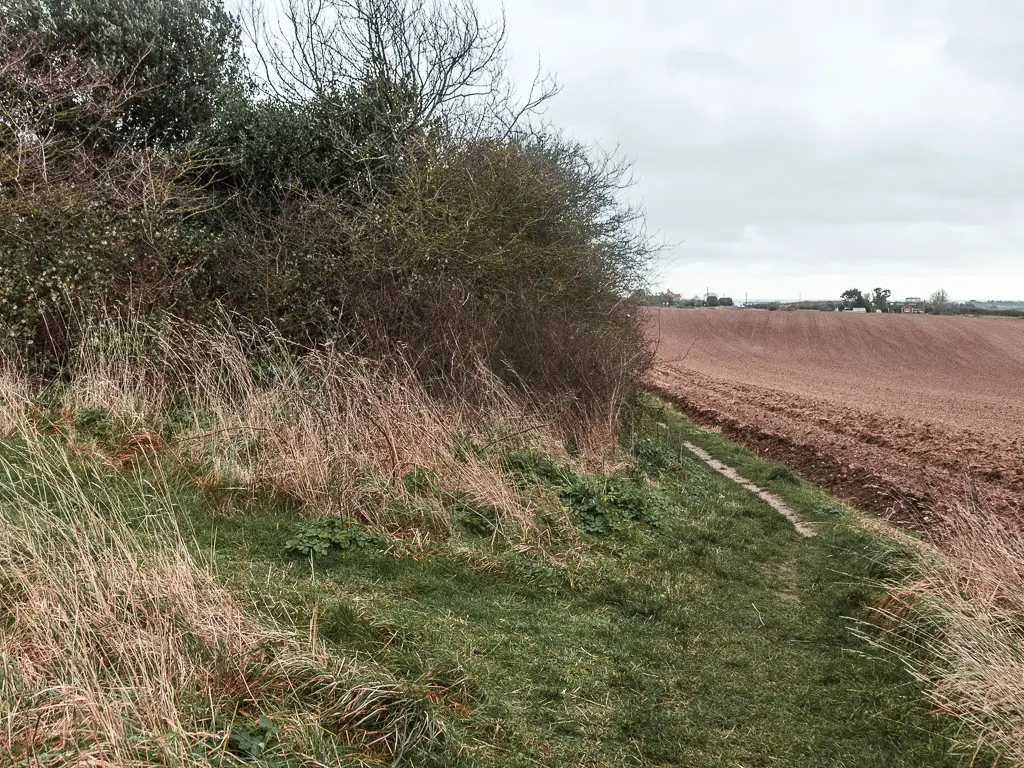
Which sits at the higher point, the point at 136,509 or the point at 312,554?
the point at 136,509

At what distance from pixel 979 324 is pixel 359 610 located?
6474cm

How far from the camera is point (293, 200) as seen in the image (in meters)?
13.1

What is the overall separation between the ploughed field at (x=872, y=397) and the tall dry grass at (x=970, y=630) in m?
1.28

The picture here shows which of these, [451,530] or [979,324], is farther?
[979,324]

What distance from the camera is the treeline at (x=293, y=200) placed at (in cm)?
955

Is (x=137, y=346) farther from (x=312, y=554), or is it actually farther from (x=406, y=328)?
(x=312, y=554)

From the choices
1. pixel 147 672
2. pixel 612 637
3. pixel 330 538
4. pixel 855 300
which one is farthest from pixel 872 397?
pixel 855 300

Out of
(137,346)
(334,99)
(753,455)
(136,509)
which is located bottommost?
(753,455)

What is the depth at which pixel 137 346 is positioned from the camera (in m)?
8.60

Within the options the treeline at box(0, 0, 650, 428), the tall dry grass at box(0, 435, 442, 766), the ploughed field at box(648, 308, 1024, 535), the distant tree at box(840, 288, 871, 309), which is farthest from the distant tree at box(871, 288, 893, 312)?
the tall dry grass at box(0, 435, 442, 766)

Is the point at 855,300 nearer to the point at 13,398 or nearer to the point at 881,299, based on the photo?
the point at 881,299

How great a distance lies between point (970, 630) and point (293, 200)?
37.6ft

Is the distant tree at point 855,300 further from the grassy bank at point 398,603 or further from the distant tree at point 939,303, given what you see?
the grassy bank at point 398,603

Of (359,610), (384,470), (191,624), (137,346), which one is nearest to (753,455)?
(384,470)
